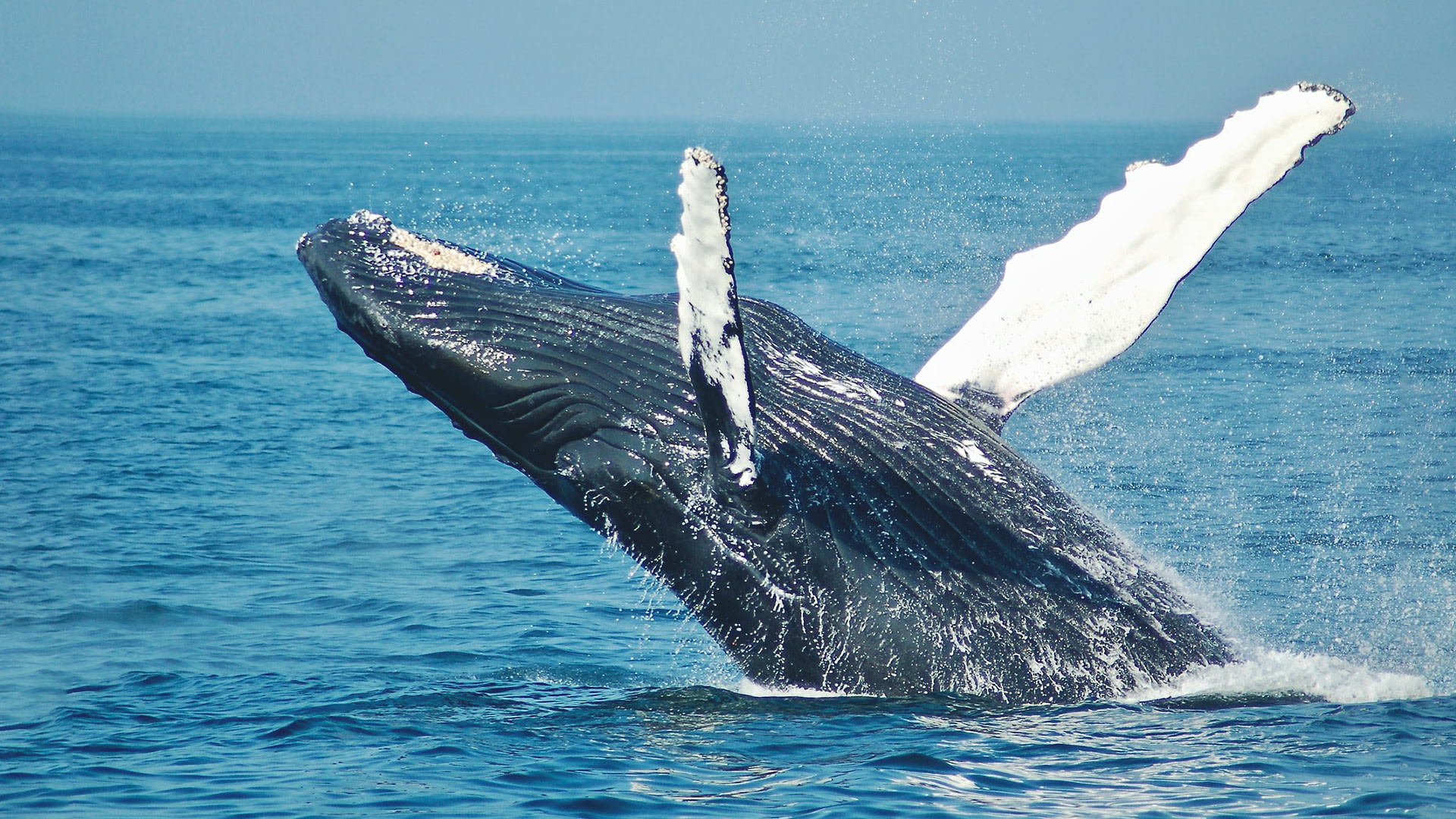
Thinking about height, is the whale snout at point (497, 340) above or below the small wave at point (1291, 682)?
above

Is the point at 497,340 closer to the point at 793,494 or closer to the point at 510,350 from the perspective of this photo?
the point at 510,350

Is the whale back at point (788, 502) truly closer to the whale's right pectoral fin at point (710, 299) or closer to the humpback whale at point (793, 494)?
the humpback whale at point (793, 494)

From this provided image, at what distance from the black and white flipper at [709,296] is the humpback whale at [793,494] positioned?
0.40 meters

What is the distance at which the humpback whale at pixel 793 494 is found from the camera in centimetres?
573

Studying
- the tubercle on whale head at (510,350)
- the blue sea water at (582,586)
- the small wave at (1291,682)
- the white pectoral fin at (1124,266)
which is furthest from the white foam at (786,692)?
the white pectoral fin at (1124,266)

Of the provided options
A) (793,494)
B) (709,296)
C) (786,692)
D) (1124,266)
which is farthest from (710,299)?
(1124,266)

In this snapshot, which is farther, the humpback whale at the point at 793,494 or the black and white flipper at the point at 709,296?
the humpback whale at the point at 793,494

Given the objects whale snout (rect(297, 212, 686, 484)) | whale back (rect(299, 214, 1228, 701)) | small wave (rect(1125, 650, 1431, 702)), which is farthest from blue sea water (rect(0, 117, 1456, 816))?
whale snout (rect(297, 212, 686, 484))

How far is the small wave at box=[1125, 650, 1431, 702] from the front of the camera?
6160 millimetres

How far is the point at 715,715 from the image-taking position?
672 centimetres

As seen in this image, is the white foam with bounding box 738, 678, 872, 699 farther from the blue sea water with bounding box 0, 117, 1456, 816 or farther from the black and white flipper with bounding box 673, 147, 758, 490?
the black and white flipper with bounding box 673, 147, 758, 490

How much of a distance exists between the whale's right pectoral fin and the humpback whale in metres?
0.38

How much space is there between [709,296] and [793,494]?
102 centimetres

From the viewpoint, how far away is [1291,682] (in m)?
6.61
